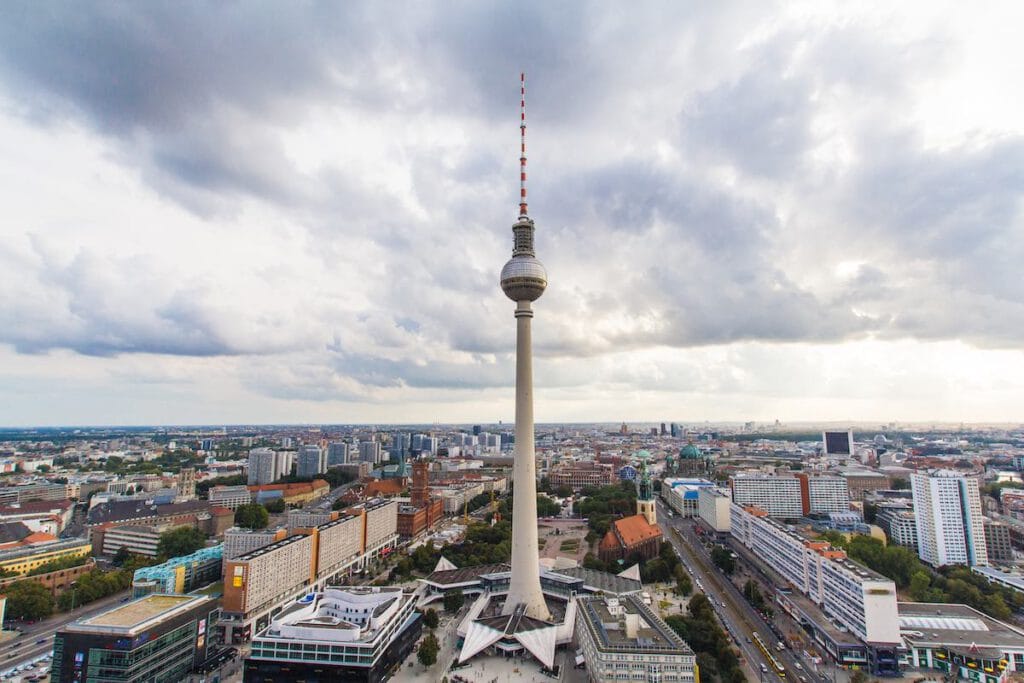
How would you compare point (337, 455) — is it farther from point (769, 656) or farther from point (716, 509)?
point (769, 656)

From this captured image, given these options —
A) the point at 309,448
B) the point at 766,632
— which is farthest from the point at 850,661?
the point at 309,448

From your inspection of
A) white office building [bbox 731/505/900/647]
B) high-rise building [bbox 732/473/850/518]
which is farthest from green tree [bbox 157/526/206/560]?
high-rise building [bbox 732/473/850/518]

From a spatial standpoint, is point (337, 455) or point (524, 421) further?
point (337, 455)

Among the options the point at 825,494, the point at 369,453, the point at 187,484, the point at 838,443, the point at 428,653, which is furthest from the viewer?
the point at 369,453

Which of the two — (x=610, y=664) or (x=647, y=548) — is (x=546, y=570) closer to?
(x=647, y=548)

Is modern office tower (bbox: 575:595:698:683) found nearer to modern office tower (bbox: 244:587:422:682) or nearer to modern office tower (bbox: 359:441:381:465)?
modern office tower (bbox: 244:587:422:682)

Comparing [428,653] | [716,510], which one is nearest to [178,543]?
[428,653]

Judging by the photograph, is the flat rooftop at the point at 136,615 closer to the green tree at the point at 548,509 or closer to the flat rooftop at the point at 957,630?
the flat rooftop at the point at 957,630
